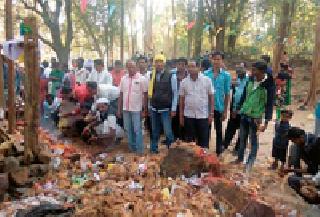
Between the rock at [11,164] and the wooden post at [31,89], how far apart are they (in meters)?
0.23

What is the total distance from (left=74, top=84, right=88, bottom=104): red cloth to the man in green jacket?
4.35 metres

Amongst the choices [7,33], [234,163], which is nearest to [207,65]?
[234,163]

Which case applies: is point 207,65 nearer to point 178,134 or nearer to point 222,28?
point 178,134

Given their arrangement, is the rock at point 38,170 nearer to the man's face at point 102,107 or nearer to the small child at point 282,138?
the man's face at point 102,107

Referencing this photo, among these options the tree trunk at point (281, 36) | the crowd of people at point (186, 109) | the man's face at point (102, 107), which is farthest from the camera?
the tree trunk at point (281, 36)

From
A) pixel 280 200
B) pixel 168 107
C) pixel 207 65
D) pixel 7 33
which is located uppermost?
pixel 7 33

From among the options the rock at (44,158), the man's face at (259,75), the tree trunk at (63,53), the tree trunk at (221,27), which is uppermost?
the tree trunk at (221,27)

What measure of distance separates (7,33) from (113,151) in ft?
10.1

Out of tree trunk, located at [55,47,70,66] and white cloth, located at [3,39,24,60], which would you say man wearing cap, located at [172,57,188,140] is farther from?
tree trunk, located at [55,47,70,66]

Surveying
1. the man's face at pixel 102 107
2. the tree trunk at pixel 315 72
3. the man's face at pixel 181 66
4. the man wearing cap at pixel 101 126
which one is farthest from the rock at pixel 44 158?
the tree trunk at pixel 315 72

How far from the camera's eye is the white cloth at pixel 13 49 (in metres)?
7.05

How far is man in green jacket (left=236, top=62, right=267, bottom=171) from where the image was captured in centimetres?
Answer: 665

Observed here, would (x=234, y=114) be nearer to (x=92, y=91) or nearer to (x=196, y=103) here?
(x=196, y=103)

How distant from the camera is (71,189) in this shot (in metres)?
6.26
